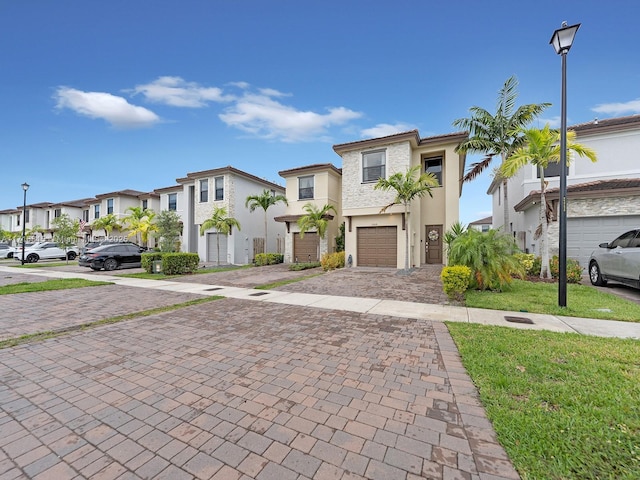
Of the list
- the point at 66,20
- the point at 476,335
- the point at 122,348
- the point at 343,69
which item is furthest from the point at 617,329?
the point at 66,20

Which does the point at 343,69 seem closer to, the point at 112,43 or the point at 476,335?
the point at 112,43

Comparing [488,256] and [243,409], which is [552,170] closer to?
[488,256]

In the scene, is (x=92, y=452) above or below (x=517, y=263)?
below

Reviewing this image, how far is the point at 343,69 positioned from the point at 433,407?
14.6 metres

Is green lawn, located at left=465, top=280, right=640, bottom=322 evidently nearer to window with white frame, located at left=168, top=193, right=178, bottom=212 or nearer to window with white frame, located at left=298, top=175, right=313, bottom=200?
window with white frame, located at left=298, top=175, right=313, bottom=200

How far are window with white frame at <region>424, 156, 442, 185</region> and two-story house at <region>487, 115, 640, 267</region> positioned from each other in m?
4.77

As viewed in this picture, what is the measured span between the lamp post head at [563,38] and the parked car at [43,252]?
34815 mm

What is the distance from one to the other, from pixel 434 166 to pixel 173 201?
76.8 feet

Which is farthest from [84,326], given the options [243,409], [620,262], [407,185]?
[620,262]

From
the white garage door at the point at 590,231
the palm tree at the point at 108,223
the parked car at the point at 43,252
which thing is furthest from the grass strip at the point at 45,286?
the palm tree at the point at 108,223

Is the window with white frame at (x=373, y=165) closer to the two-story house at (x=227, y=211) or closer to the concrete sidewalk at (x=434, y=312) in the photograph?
the concrete sidewalk at (x=434, y=312)

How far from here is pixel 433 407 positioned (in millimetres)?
2855

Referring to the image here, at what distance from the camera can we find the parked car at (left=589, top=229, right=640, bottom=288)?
7949 mm

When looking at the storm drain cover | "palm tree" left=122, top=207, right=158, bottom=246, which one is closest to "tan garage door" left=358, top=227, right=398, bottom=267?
the storm drain cover
